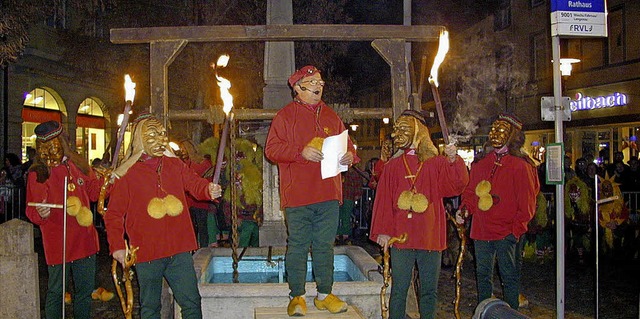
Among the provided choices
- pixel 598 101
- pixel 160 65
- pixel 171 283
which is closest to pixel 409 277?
pixel 171 283

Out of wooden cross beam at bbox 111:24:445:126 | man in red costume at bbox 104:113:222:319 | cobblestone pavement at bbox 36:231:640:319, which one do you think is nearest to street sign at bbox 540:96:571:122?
wooden cross beam at bbox 111:24:445:126

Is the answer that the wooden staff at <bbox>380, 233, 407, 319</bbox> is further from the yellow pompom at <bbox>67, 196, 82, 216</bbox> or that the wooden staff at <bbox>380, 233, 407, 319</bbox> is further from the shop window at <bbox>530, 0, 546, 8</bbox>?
the shop window at <bbox>530, 0, 546, 8</bbox>

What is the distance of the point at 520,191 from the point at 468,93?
2604cm

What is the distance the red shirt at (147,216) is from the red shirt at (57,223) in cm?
119

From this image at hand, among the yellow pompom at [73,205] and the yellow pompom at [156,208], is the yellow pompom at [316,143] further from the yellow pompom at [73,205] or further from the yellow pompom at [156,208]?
the yellow pompom at [73,205]

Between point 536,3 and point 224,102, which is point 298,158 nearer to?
point 224,102

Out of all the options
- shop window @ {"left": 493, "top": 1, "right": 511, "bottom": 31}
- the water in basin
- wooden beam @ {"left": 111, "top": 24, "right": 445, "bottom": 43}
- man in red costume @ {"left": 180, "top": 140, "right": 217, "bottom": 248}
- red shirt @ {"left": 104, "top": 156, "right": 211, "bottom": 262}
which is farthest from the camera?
shop window @ {"left": 493, "top": 1, "right": 511, "bottom": 31}

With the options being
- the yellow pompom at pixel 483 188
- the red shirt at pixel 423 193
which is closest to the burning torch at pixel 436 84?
the red shirt at pixel 423 193

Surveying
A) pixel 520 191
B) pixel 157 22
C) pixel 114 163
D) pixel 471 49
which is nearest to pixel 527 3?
pixel 471 49

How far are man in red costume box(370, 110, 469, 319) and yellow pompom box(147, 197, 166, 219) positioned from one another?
1.86m

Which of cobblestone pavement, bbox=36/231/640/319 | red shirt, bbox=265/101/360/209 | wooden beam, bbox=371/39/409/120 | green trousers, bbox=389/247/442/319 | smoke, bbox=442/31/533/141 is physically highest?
smoke, bbox=442/31/533/141

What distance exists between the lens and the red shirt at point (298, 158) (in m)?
5.17

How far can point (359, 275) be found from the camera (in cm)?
752

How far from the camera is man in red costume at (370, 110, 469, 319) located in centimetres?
552
